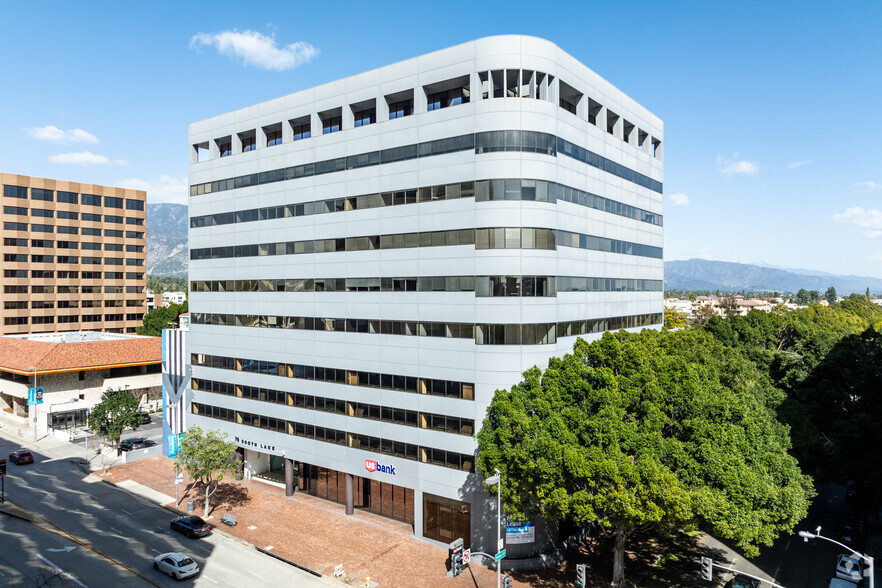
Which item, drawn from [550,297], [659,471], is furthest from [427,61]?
[659,471]

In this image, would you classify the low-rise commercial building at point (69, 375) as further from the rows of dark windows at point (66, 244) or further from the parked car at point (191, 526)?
the parked car at point (191, 526)

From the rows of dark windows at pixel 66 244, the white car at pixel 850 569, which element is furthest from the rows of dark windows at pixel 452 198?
the rows of dark windows at pixel 66 244

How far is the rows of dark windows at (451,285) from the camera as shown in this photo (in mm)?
38125

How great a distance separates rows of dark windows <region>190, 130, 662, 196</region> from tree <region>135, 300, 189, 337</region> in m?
70.9

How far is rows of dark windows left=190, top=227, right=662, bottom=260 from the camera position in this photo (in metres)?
38.1

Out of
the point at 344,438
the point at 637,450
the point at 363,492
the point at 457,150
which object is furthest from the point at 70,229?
the point at 637,450

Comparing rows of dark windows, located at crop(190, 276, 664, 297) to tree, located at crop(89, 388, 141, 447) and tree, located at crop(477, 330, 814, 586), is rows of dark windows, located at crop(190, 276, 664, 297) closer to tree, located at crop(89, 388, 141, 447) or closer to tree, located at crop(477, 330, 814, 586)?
tree, located at crop(477, 330, 814, 586)

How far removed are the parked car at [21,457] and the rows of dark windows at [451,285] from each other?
91.8ft

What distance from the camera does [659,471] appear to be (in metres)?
28.0

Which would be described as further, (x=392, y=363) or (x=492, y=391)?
(x=392, y=363)

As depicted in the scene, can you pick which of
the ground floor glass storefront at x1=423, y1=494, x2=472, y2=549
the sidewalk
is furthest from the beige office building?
the ground floor glass storefront at x1=423, y1=494, x2=472, y2=549

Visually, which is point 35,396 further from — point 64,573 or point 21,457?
point 64,573

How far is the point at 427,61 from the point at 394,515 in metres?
38.2

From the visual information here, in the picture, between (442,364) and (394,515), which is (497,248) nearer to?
(442,364)
